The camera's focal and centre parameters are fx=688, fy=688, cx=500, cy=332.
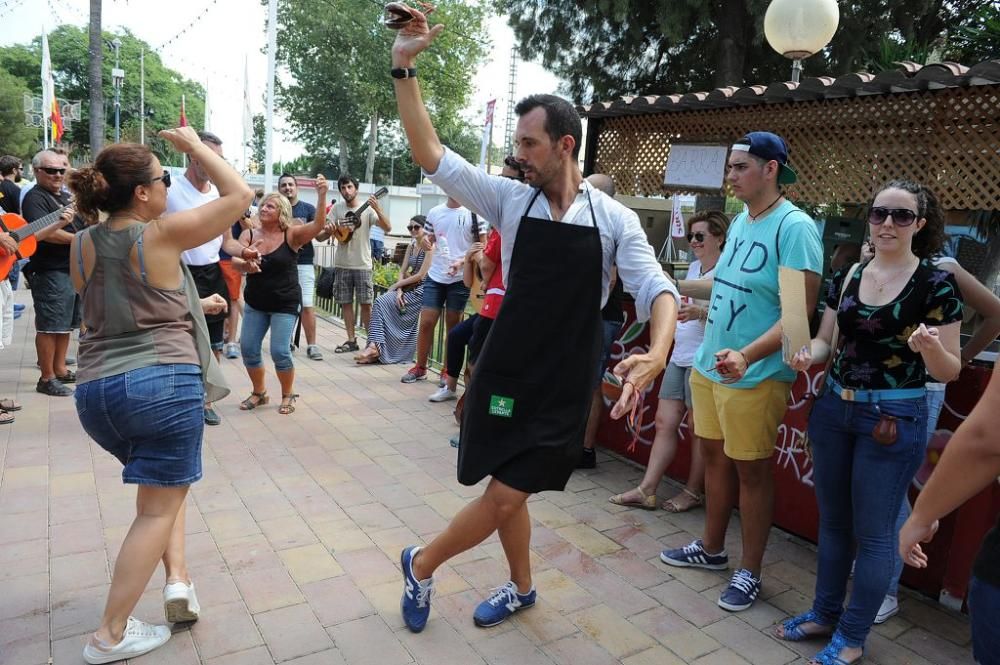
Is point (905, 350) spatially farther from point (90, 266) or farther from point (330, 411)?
point (330, 411)

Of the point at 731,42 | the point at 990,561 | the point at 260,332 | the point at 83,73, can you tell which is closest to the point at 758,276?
the point at 990,561

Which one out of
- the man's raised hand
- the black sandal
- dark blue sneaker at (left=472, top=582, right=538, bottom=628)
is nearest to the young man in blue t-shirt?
dark blue sneaker at (left=472, top=582, right=538, bottom=628)

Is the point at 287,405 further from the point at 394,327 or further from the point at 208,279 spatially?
the point at 394,327

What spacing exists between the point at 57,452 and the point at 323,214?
2568 millimetres

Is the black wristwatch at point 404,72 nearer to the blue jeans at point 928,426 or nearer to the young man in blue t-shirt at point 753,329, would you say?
the young man in blue t-shirt at point 753,329

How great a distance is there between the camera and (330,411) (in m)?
5.91

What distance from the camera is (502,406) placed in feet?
8.12

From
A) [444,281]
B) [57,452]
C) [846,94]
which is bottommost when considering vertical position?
[57,452]

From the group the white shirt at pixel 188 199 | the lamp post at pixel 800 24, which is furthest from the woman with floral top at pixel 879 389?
the lamp post at pixel 800 24

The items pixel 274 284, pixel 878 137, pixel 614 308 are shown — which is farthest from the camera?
pixel 878 137

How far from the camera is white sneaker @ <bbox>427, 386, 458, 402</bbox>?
6.36m

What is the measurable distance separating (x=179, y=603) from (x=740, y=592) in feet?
7.84

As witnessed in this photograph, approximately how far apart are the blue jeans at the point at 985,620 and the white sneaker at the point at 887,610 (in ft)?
5.95

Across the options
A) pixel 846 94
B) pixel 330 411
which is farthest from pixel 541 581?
pixel 846 94
